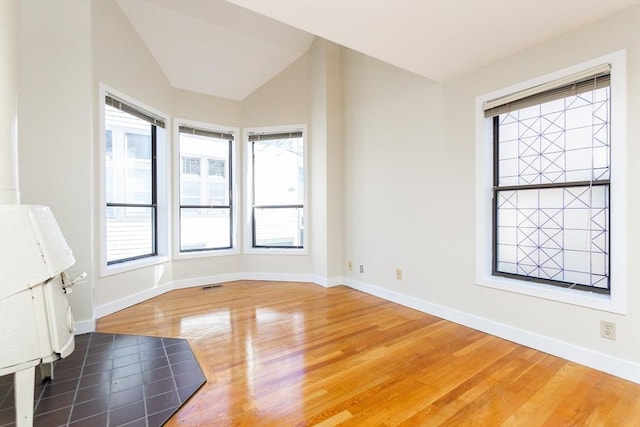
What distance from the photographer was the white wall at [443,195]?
198cm

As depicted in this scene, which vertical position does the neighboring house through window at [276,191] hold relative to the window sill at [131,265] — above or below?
above

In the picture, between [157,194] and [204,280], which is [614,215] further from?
[157,194]

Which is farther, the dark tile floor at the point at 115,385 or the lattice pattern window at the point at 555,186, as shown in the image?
the lattice pattern window at the point at 555,186

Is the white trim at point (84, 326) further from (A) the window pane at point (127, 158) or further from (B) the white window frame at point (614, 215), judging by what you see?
(B) the white window frame at point (614, 215)

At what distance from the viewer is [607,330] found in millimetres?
2014

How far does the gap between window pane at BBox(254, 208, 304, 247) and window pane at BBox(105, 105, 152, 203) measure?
1.56m

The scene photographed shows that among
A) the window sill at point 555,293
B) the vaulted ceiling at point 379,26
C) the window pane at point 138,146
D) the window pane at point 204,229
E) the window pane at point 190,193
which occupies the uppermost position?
the vaulted ceiling at point 379,26

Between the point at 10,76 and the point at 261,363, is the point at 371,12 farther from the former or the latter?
the point at 261,363

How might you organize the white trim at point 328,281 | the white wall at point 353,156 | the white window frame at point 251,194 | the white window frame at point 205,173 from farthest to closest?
1. the white window frame at point 251,194
2. the white trim at point 328,281
3. the white window frame at point 205,173
4. the white wall at point 353,156

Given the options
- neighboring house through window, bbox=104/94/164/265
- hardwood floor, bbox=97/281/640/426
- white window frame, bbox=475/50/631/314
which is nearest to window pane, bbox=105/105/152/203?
neighboring house through window, bbox=104/94/164/265

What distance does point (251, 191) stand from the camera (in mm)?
4695

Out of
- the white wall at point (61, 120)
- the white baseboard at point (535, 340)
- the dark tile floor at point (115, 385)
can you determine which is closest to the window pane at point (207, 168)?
the white wall at point (61, 120)

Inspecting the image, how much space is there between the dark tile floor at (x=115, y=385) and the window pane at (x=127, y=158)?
5.62 ft

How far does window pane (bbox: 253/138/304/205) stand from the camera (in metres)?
4.64
